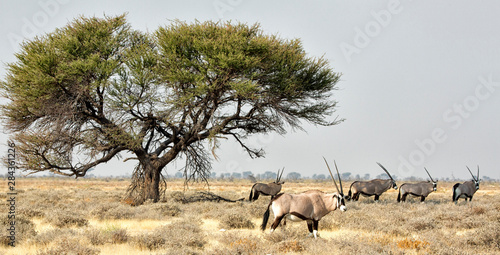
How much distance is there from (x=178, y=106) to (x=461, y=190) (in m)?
15.9

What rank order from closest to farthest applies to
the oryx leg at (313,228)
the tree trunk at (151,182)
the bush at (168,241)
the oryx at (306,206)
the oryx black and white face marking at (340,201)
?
the bush at (168,241) → the oryx black and white face marking at (340,201) → the oryx at (306,206) → the oryx leg at (313,228) → the tree trunk at (151,182)

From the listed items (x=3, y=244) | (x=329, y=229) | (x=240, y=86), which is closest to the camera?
(x=3, y=244)

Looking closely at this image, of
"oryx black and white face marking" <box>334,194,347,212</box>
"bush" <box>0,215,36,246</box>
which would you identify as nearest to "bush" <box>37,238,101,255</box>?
"bush" <box>0,215,36,246</box>

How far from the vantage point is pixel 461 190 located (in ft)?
72.5

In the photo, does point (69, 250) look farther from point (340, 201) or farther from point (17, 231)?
point (340, 201)

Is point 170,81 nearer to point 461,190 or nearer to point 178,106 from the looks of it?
point 178,106

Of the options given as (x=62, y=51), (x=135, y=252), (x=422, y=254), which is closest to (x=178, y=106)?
(x=62, y=51)

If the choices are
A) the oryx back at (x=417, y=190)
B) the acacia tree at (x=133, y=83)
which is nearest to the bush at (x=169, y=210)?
the acacia tree at (x=133, y=83)

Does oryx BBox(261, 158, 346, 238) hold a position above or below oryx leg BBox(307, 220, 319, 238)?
above

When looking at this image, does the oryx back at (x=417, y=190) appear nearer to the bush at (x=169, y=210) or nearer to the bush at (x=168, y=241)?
the bush at (x=169, y=210)

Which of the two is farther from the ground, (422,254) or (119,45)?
(119,45)

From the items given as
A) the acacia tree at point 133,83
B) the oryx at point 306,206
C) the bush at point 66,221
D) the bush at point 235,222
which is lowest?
the bush at point 235,222

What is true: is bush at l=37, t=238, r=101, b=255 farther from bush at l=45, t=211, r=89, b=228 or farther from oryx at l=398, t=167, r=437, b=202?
oryx at l=398, t=167, r=437, b=202

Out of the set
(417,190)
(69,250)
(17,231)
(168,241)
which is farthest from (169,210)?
(417,190)
